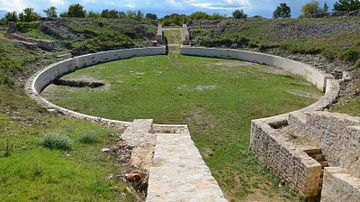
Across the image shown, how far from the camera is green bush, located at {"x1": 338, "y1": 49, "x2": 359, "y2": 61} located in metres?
22.3

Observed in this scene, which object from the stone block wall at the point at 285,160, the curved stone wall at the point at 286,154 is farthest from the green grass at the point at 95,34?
the stone block wall at the point at 285,160

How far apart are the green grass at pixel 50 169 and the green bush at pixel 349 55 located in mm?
18583

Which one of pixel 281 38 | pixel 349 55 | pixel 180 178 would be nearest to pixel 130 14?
pixel 281 38

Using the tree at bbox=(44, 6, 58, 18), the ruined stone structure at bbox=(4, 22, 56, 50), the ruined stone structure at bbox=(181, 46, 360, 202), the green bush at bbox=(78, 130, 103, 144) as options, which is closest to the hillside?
the ruined stone structure at bbox=(181, 46, 360, 202)

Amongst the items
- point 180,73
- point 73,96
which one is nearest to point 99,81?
point 73,96

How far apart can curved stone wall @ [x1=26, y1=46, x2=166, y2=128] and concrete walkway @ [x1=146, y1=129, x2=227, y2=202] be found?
15.6 feet

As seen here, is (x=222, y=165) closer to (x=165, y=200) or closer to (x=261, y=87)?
(x=165, y=200)

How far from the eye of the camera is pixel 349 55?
22609mm

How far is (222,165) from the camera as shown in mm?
11320

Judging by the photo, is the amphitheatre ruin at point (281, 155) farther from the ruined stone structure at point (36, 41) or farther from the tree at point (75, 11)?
the tree at point (75, 11)

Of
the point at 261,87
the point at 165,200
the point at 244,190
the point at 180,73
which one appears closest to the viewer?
the point at 165,200

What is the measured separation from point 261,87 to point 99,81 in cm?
1075

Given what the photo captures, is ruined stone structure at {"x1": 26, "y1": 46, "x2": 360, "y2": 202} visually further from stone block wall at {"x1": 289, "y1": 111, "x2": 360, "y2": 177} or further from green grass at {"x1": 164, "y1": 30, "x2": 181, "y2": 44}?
green grass at {"x1": 164, "y1": 30, "x2": 181, "y2": 44}

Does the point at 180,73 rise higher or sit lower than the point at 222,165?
higher
